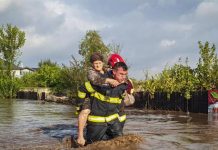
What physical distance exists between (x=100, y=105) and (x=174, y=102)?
750 inches

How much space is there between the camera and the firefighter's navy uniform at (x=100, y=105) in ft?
24.3

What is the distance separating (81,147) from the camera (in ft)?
25.3

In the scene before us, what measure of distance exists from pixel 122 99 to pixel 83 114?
2.86 ft

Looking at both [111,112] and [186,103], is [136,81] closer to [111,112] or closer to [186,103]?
[186,103]

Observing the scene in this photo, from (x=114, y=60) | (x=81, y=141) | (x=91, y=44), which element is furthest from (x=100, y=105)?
(x=91, y=44)

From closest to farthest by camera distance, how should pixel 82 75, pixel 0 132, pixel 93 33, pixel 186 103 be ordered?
pixel 0 132, pixel 186 103, pixel 82 75, pixel 93 33

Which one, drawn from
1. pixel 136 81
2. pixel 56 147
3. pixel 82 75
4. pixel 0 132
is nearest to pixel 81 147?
pixel 56 147

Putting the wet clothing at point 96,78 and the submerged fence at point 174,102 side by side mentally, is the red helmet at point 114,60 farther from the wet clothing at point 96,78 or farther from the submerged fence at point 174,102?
the submerged fence at point 174,102

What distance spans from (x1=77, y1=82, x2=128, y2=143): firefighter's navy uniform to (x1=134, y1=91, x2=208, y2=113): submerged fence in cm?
1581

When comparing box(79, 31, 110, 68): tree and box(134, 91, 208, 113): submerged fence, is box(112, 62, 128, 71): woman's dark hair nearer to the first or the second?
box(134, 91, 208, 113): submerged fence

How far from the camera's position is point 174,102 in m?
26.0

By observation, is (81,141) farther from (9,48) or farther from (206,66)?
(9,48)

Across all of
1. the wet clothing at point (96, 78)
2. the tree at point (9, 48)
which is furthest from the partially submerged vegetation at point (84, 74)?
the wet clothing at point (96, 78)

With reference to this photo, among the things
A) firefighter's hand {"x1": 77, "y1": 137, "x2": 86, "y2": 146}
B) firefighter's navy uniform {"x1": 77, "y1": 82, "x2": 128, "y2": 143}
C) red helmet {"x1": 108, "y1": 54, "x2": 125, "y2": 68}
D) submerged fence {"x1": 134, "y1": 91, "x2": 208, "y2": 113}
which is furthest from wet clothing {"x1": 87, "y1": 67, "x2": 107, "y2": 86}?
submerged fence {"x1": 134, "y1": 91, "x2": 208, "y2": 113}
